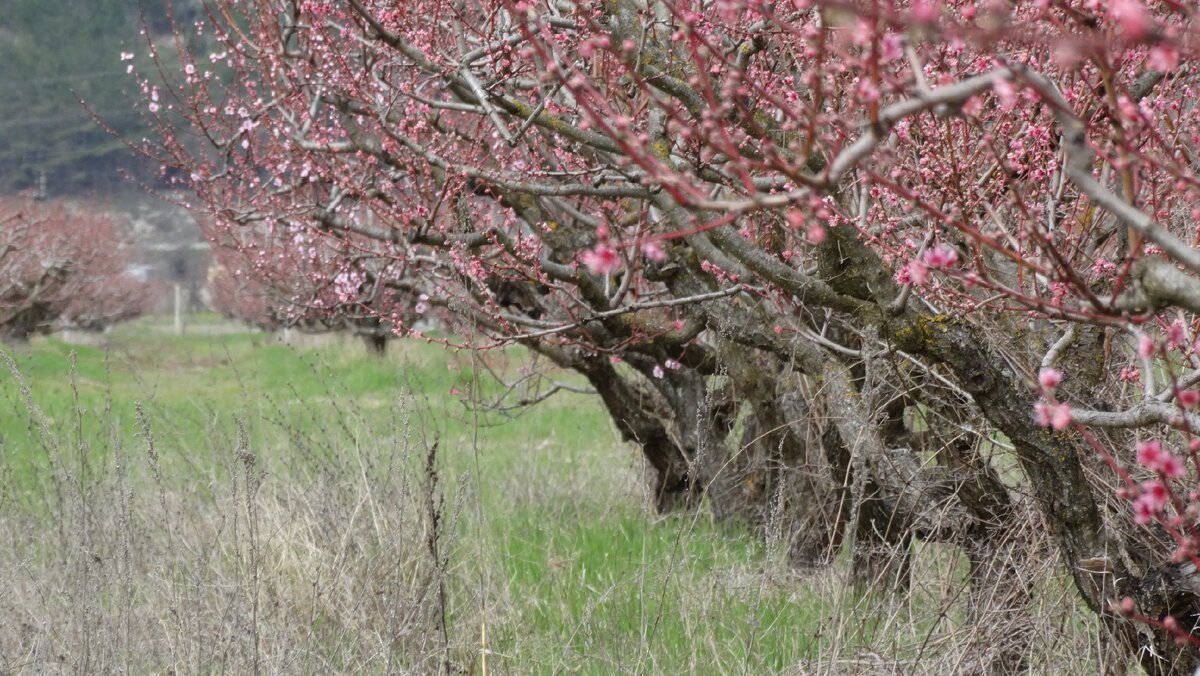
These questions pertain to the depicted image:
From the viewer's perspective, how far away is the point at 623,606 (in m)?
4.32

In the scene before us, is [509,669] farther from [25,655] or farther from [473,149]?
[473,149]

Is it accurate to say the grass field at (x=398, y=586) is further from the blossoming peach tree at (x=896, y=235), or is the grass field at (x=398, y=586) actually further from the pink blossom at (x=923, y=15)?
the pink blossom at (x=923, y=15)

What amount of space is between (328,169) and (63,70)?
75359 mm

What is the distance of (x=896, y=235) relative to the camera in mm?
3473

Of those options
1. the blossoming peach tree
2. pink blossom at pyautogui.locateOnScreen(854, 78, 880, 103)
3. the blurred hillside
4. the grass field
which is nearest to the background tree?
the grass field

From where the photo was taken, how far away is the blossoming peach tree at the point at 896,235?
1.38 metres

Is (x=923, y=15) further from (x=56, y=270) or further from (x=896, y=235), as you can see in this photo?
(x=56, y=270)

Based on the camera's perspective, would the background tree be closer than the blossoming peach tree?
No

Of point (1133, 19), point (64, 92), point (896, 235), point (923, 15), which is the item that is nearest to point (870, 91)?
point (923, 15)

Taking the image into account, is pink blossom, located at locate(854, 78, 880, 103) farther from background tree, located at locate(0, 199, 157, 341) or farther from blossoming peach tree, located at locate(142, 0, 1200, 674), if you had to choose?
background tree, located at locate(0, 199, 157, 341)

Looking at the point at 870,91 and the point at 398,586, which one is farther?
the point at 398,586

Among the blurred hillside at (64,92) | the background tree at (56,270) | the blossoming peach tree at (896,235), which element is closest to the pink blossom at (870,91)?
the blossoming peach tree at (896,235)

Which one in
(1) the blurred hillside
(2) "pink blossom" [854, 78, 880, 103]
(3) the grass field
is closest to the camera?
(2) "pink blossom" [854, 78, 880, 103]

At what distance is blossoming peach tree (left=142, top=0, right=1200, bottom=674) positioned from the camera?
1.38 meters
